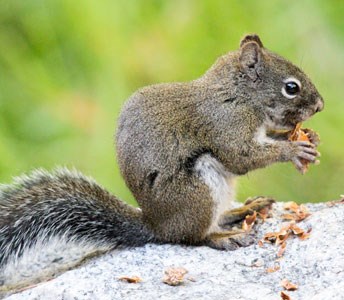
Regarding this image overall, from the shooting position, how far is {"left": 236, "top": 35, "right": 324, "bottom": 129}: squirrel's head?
2992mm

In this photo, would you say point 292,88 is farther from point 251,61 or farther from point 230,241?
point 230,241

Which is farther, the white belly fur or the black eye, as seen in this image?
the black eye

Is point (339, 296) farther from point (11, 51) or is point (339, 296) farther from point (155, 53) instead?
point (11, 51)

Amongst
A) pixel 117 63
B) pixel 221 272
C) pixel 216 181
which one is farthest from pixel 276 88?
pixel 117 63

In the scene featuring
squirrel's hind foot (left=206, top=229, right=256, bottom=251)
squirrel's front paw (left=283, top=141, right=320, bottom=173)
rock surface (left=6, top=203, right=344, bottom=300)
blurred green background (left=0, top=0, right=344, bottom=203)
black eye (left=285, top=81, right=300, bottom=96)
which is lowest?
rock surface (left=6, top=203, right=344, bottom=300)

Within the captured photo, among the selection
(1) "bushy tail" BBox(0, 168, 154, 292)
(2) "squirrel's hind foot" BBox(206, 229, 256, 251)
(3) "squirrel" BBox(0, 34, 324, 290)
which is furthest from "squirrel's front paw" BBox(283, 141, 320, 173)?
(1) "bushy tail" BBox(0, 168, 154, 292)

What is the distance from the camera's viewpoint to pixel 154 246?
288 cm

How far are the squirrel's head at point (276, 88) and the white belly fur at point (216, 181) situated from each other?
0.70 feet

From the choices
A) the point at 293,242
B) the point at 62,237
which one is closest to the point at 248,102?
the point at 293,242

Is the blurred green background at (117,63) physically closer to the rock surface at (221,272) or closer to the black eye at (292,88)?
the black eye at (292,88)

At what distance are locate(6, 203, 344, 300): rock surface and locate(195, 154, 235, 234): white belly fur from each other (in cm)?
11

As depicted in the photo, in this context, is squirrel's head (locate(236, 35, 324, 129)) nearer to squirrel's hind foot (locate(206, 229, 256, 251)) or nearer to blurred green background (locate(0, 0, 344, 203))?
squirrel's hind foot (locate(206, 229, 256, 251))

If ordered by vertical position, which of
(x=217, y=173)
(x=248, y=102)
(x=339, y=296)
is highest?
(x=248, y=102)

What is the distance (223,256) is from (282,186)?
2.96 feet
